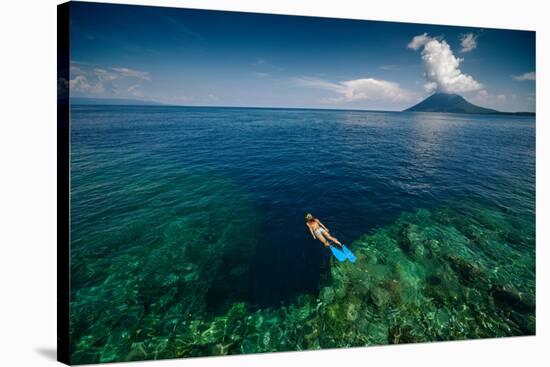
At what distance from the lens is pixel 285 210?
13.7 meters

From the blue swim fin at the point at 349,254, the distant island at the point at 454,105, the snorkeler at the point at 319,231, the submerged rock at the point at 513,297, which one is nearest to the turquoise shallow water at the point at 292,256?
the submerged rock at the point at 513,297

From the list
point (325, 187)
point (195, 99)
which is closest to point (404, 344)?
point (325, 187)

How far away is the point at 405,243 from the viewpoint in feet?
40.2

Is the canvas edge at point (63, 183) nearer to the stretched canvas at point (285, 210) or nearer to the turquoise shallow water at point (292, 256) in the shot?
the stretched canvas at point (285, 210)

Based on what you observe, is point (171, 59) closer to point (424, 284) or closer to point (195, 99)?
point (195, 99)

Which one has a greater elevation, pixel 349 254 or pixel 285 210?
pixel 285 210

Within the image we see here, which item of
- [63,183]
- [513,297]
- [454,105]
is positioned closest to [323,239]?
[513,297]

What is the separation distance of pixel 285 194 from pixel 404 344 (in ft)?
28.9

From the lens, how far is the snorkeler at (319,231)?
11569 millimetres

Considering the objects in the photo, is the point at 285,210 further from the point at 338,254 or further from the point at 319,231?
the point at 338,254

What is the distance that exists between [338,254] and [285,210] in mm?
3715

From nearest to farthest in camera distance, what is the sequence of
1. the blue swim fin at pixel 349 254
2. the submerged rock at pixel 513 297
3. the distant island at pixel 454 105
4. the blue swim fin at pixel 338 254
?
the submerged rock at pixel 513 297, the blue swim fin at pixel 338 254, the blue swim fin at pixel 349 254, the distant island at pixel 454 105

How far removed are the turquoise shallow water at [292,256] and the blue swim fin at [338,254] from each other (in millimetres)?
327

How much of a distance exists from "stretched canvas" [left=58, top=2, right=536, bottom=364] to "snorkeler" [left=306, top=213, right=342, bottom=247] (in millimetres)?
74
